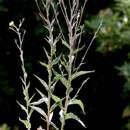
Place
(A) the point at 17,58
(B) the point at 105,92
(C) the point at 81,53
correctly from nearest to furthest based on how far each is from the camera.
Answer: (C) the point at 81,53 < (A) the point at 17,58 < (B) the point at 105,92

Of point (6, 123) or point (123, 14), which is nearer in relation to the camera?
point (6, 123)

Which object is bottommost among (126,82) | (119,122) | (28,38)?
(119,122)

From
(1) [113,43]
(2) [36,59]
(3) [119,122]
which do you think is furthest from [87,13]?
(3) [119,122]

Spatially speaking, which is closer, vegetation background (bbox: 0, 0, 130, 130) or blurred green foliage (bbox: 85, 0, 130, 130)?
vegetation background (bbox: 0, 0, 130, 130)

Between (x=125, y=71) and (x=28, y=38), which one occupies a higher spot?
(x=28, y=38)

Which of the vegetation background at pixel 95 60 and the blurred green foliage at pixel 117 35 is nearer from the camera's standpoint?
the vegetation background at pixel 95 60

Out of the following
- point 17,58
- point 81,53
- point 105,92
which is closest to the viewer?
point 81,53

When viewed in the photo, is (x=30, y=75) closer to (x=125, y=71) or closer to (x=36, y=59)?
(x=36, y=59)

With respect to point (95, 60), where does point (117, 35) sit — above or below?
above
